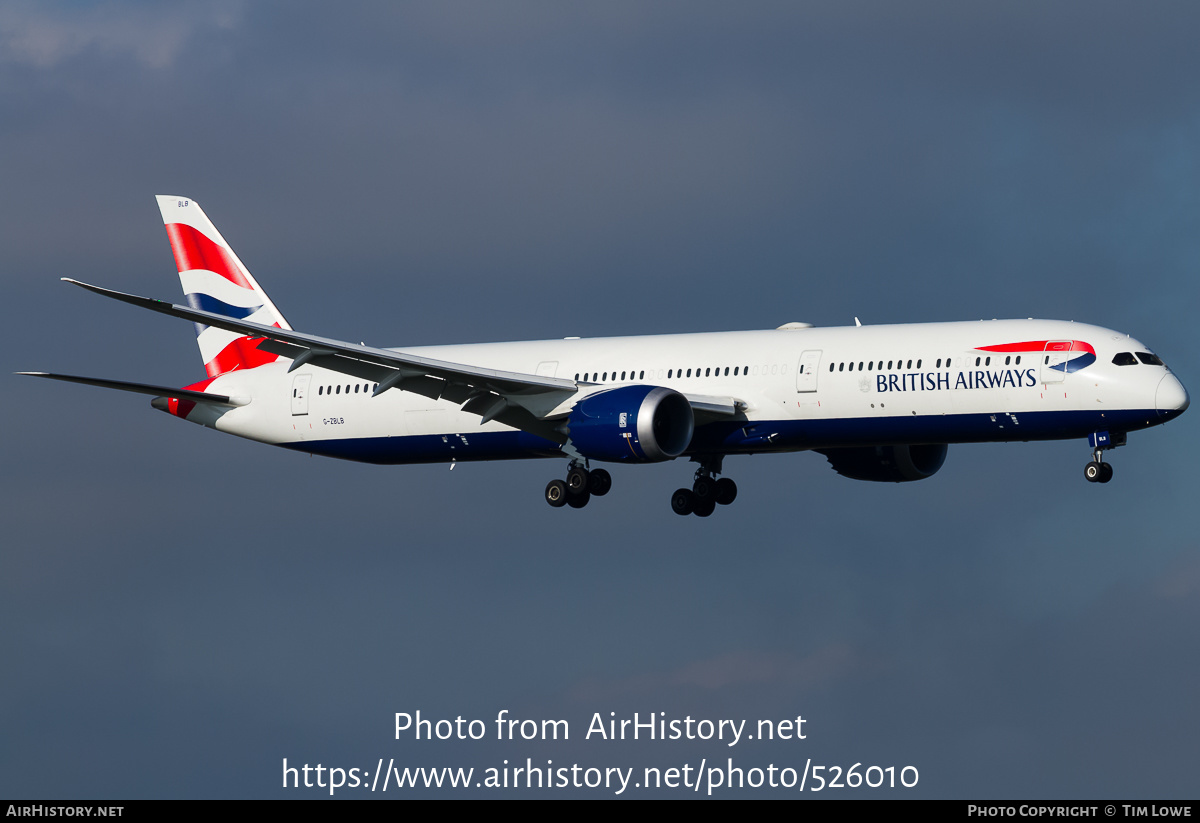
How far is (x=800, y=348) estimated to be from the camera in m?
50.8

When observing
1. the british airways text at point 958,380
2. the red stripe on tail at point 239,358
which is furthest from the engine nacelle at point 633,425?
the red stripe on tail at point 239,358

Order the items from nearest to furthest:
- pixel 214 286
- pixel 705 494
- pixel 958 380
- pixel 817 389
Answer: pixel 958 380 < pixel 817 389 < pixel 705 494 < pixel 214 286

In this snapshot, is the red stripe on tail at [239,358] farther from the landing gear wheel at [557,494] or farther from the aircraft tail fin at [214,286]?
the landing gear wheel at [557,494]

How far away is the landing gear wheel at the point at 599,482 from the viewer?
5441 cm

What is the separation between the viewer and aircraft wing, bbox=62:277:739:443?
163 ft

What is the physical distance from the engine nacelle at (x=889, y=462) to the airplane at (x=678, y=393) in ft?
0.20

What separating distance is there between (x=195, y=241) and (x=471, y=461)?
13.7 m

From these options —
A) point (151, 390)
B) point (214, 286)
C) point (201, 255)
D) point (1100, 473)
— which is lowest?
point (1100, 473)

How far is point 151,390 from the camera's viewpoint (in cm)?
5688

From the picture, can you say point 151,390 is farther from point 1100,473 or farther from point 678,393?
point 1100,473

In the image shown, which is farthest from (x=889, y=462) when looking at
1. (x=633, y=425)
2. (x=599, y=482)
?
(x=633, y=425)

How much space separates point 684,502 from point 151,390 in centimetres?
1749

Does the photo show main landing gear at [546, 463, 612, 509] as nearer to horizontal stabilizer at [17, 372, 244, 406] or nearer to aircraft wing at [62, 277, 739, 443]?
aircraft wing at [62, 277, 739, 443]

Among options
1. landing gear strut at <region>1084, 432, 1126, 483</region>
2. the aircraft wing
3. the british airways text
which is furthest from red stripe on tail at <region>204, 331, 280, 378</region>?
landing gear strut at <region>1084, 432, 1126, 483</region>
